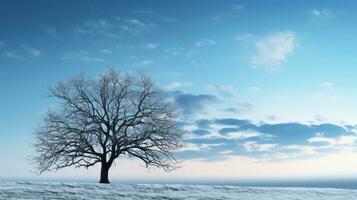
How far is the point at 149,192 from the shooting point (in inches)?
837

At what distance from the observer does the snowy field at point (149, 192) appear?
752 inches

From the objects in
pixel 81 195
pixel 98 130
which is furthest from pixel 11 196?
pixel 98 130

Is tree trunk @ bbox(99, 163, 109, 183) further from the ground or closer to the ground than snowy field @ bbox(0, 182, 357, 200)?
further from the ground

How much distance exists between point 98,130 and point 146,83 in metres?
5.05

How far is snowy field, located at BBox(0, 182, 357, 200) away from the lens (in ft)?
62.6

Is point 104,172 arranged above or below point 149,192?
above

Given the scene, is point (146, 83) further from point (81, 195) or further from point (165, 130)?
point (81, 195)

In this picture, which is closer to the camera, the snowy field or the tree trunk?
the snowy field

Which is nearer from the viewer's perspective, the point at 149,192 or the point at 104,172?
the point at 149,192

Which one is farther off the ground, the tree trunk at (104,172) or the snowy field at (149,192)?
the tree trunk at (104,172)

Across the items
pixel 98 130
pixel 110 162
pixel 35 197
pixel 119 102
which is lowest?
pixel 35 197

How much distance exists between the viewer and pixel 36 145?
3425 cm

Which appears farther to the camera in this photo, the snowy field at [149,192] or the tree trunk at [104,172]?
the tree trunk at [104,172]

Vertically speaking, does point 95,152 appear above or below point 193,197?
above
